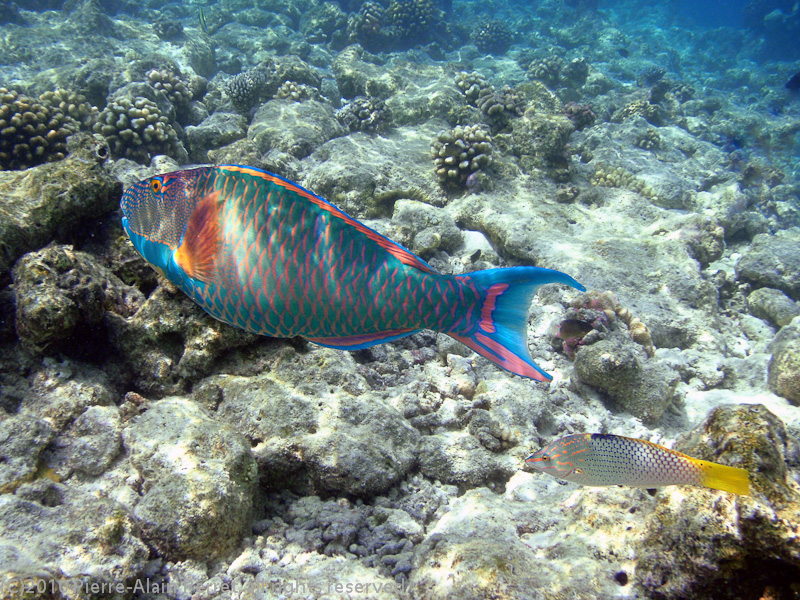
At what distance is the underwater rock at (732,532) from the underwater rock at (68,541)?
2673 millimetres

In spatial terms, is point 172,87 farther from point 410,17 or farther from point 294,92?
point 410,17

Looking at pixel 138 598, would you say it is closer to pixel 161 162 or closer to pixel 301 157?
pixel 161 162

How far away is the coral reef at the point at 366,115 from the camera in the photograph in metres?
8.23

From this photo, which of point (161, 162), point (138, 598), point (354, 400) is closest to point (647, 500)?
point (354, 400)

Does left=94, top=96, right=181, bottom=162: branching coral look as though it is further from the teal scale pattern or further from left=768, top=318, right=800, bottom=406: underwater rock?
left=768, top=318, right=800, bottom=406: underwater rock

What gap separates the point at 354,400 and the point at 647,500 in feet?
6.90

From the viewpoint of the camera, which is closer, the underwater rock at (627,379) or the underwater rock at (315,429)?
the underwater rock at (315,429)

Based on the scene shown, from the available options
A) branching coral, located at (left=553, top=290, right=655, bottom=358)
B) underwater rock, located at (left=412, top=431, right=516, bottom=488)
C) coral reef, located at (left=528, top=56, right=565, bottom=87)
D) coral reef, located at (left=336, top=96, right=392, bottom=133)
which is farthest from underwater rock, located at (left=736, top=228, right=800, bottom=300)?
coral reef, located at (left=528, top=56, right=565, bottom=87)

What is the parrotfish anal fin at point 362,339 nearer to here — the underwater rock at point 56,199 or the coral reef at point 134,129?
the underwater rock at point 56,199

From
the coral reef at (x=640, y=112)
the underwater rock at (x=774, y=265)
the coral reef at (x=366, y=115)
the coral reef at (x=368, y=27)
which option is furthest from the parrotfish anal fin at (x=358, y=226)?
the coral reef at (x=368, y=27)

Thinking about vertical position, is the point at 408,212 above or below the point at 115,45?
below

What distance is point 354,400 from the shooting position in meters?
3.10

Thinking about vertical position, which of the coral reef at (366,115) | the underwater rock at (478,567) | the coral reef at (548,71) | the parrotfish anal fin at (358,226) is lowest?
the underwater rock at (478,567)

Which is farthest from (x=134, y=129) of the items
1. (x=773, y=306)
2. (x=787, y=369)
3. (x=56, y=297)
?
(x=773, y=306)
